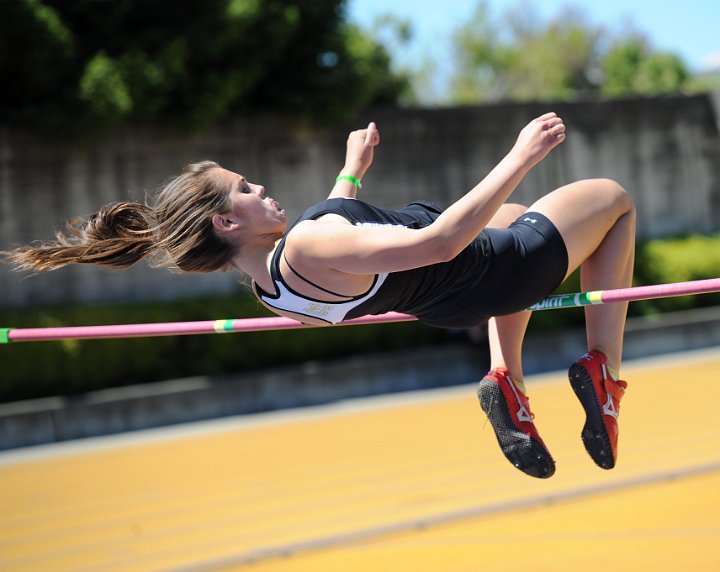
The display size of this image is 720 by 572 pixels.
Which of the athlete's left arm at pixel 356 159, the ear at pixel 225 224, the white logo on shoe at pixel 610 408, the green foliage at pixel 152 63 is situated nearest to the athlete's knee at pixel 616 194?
the white logo on shoe at pixel 610 408

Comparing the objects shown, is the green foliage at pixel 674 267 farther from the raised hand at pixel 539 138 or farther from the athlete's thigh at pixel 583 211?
the raised hand at pixel 539 138

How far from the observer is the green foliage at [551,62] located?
31.6 metres

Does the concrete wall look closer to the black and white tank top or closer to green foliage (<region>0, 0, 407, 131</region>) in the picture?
green foliage (<region>0, 0, 407, 131</region>)

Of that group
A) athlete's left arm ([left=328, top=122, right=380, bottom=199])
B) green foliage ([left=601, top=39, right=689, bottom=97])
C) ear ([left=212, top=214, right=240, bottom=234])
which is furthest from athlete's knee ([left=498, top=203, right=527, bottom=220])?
green foliage ([left=601, top=39, right=689, bottom=97])

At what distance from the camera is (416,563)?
13.6 ft

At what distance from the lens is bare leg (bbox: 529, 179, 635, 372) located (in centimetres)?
306

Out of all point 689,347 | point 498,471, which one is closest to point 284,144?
point 689,347

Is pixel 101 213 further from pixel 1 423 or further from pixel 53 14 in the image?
pixel 53 14

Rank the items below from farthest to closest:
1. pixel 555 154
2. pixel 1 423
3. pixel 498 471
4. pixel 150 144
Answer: pixel 555 154 → pixel 150 144 → pixel 1 423 → pixel 498 471

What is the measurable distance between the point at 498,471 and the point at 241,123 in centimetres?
603

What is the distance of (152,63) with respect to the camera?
9.58m

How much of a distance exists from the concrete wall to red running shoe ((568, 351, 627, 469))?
7.42 m

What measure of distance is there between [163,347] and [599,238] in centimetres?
681

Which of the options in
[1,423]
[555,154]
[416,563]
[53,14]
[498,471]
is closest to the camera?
[416,563]
